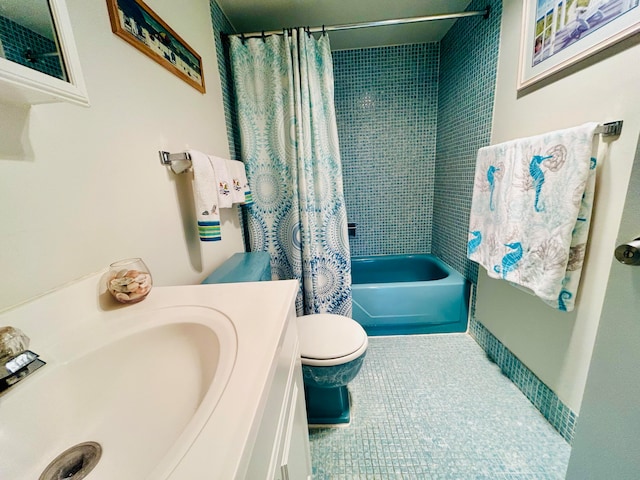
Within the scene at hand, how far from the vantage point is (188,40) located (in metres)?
1.17

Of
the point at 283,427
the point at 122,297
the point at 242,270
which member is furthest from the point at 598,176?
the point at 122,297

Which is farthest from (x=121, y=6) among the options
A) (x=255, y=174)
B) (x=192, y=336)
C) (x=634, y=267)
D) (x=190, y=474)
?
(x=634, y=267)

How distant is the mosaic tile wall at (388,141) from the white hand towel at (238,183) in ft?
3.87

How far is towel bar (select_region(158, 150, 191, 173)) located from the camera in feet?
3.05

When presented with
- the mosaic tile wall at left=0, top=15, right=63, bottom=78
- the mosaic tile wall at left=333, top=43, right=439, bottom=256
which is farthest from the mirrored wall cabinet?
the mosaic tile wall at left=333, top=43, right=439, bottom=256

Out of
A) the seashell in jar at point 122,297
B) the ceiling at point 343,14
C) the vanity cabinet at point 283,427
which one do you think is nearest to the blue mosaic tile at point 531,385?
the vanity cabinet at point 283,427

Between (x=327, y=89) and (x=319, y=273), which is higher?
→ (x=327, y=89)

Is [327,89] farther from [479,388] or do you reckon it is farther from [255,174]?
[479,388]

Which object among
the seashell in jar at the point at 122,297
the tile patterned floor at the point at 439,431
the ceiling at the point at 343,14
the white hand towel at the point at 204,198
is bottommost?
the tile patterned floor at the point at 439,431

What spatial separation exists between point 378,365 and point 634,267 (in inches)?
52.8

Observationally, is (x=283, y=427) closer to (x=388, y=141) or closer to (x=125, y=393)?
(x=125, y=393)

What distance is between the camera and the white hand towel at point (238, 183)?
4.36 ft

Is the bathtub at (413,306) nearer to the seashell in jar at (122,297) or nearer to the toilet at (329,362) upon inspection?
Answer: the toilet at (329,362)

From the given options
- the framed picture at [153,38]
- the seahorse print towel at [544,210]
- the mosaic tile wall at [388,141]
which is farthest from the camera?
the mosaic tile wall at [388,141]
